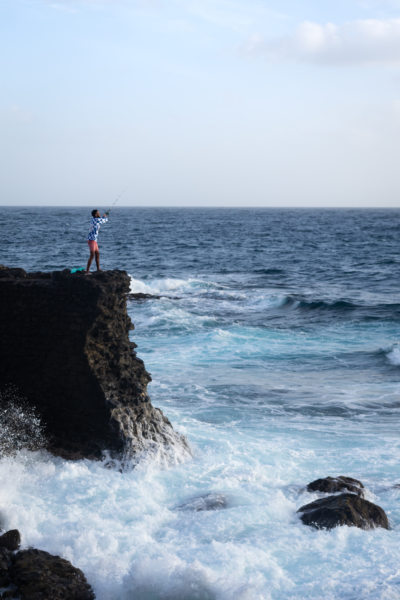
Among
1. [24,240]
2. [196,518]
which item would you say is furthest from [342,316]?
[24,240]

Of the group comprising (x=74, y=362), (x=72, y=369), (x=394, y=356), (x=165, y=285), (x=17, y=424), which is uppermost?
(x=74, y=362)

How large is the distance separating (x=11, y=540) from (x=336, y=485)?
16.5 ft

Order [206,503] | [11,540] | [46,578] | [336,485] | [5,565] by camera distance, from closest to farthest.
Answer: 1. [46,578]
2. [5,565]
3. [11,540]
4. [206,503]
5. [336,485]

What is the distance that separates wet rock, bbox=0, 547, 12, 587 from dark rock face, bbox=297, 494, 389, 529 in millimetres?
4136

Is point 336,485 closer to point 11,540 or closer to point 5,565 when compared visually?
point 11,540

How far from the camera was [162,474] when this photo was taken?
1078 centimetres

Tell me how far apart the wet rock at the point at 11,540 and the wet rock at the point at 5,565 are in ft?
0.33

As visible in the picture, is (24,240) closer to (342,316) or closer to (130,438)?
(342,316)

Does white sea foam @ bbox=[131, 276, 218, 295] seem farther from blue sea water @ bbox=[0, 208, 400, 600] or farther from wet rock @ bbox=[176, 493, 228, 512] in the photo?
wet rock @ bbox=[176, 493, 228, 512]

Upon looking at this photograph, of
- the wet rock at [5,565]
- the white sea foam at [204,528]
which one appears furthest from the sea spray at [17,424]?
the wet rock at [5,565]

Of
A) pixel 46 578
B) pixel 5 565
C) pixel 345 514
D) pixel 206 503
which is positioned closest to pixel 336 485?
pixel 345 514

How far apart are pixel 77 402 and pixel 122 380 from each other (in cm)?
92

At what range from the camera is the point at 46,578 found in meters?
7.43

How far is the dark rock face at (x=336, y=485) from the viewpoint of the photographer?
9.88m
